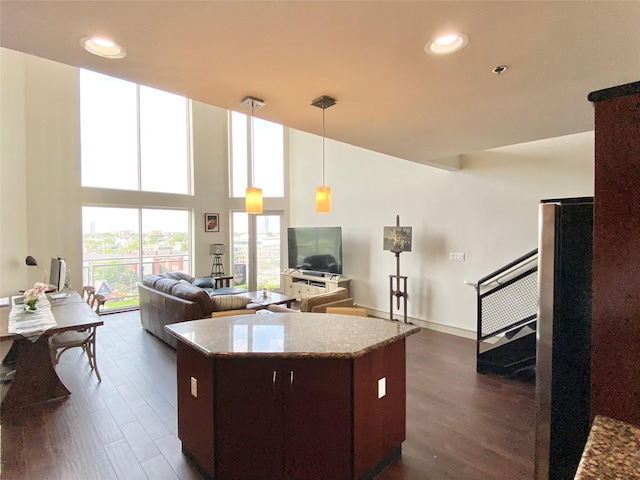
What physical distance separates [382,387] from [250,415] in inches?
33.5

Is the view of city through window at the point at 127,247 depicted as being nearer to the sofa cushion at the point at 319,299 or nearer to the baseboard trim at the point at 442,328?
the sofa cushion at the point at 319,299

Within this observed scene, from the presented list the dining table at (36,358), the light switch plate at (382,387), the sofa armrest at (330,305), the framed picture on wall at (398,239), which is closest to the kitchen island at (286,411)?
the light switch plate at (382,387)

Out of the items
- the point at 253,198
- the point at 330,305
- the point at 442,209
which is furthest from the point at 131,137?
the point at 442,209

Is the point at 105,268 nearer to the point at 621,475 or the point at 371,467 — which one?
the point at 371,467

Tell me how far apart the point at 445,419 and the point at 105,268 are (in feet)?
21.7

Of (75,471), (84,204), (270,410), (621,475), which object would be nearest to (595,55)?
(621,475)

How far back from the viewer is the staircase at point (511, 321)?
3512 millimetres

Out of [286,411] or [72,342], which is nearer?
[286,411]

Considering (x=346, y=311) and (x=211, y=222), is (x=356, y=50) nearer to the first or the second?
(x=346, y=311)

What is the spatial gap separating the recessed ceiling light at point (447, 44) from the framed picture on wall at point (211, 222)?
6.81 metres

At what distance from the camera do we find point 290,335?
2.11 meters

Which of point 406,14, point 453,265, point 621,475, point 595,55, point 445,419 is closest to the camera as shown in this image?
point 621,475

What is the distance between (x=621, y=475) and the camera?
75 cm

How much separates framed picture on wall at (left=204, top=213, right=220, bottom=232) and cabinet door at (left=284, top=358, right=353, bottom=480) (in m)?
6.42
